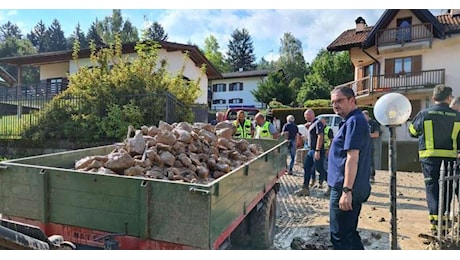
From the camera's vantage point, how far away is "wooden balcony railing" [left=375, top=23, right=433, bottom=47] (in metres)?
22.0

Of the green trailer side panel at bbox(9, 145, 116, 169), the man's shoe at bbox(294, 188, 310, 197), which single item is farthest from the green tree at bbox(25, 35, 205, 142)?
the green trailer side panel at bbox(9, 145, 116, 169)

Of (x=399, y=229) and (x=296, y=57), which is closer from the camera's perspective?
(x=399, y=229)

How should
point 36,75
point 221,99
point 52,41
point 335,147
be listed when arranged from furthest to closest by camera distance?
point 52,41 < point 36,75 < point 221,99 < point 335,147

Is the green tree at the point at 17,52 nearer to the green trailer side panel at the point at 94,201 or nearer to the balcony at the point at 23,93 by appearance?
the balcony at the point at 23,93

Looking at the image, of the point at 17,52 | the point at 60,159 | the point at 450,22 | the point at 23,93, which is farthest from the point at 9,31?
the point at 60,159

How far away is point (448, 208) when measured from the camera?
431 centimetres

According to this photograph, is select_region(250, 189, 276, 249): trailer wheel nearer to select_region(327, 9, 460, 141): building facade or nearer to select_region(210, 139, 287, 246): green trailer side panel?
select_region(210, 139, 287, 246): green trailer side panel

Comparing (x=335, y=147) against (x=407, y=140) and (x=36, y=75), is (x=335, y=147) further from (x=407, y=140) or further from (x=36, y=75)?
(x=36, y=75)

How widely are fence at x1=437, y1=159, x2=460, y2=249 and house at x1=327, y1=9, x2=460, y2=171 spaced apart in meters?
16.8

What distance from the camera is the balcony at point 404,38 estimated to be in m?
22.0

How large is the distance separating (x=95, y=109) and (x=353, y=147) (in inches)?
342

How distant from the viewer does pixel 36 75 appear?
5441 cm

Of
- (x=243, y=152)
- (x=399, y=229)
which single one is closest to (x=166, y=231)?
(x=243, y=152)

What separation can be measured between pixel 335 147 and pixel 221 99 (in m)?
43.6
